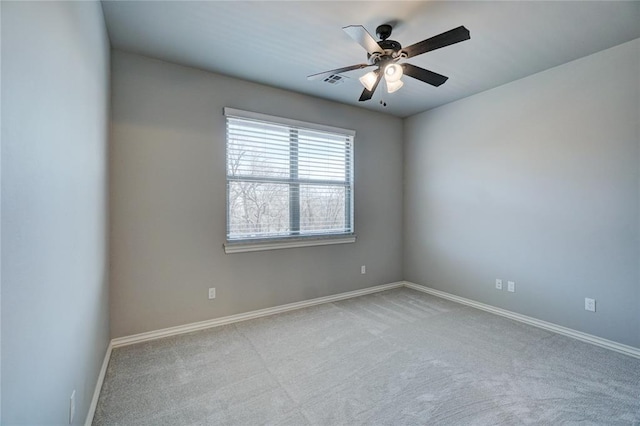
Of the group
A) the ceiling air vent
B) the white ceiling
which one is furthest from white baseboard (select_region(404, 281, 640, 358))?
the ceiling air vent

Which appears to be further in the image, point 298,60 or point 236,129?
point 236,129

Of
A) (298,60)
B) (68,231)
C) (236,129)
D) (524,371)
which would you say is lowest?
(524,371)

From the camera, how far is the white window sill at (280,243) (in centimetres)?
323

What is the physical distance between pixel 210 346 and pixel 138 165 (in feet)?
5.94

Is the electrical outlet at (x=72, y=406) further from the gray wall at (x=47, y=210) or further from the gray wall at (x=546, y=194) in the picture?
the gray wall at (x=546, y=194)

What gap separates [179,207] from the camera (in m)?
2.95

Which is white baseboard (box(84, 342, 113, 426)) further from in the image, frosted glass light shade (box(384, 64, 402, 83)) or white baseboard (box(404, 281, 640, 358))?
white baseboard (box(404, 281, 640, 358))

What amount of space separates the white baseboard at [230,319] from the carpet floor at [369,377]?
0.36ft

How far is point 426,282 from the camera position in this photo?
14.3ft

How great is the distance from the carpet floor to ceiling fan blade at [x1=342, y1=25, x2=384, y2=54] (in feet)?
7.85

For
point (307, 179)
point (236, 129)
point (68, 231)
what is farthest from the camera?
point (307, 179)

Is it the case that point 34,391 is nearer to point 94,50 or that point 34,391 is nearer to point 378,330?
point 94,50

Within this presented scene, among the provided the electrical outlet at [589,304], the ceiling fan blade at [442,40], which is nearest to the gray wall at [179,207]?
the ceiling fan blade at [442,40]

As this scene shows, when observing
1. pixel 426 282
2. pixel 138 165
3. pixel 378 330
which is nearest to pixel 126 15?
pixel 138 165
